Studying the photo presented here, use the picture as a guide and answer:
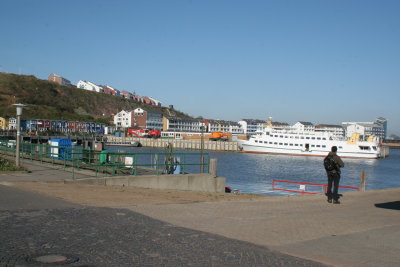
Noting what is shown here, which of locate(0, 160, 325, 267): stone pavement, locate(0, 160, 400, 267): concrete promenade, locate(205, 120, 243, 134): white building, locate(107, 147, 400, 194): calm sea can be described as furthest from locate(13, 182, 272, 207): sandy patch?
locate(205, 120, 243, 134): white building

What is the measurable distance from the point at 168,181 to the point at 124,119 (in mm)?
130344

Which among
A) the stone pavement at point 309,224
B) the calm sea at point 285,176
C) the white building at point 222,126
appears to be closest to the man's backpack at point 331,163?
the stone pavement at point 309,224

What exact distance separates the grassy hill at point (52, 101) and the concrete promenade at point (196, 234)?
4305 inches

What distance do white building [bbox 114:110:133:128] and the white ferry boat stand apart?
5749 centimetres

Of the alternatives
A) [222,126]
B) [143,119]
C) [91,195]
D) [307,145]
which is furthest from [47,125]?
[91,195]

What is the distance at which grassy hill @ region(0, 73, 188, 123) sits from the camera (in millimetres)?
120500

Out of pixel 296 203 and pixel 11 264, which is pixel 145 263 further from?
pixel 296 203

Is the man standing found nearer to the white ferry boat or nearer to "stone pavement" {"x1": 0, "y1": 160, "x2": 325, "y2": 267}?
"stone pavement" {"x1": 0, "y1": 160, "x2": 325, "y2": 267}

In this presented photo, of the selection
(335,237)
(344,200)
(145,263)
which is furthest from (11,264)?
(344,200)

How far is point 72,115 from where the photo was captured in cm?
13000

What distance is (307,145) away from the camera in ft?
310

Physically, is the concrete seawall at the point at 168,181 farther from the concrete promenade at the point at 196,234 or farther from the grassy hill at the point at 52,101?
the grassy hill at the point at 52,101

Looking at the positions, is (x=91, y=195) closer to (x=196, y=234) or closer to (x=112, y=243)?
(x=196, y=234)

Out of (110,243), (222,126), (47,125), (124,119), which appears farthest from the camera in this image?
(222,126)
